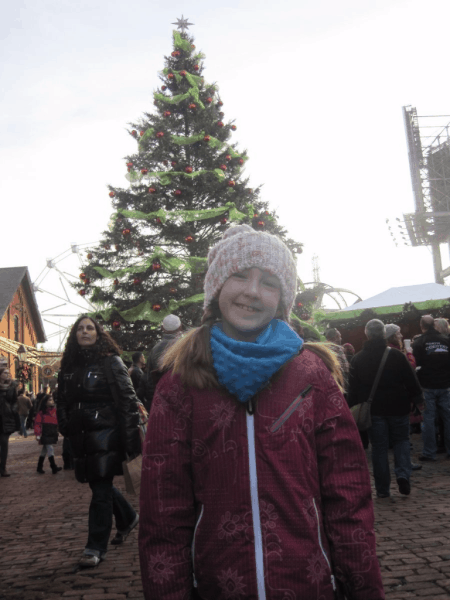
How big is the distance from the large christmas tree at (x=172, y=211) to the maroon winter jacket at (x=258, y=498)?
10.7 metres

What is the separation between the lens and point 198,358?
1962 millimetres

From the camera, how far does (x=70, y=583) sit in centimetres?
416

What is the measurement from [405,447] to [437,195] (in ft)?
118

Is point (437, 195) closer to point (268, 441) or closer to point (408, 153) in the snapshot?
point (408, 153)

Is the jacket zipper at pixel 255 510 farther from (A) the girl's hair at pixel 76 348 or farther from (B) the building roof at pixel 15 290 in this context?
(B) the building roof at pixel 15 290

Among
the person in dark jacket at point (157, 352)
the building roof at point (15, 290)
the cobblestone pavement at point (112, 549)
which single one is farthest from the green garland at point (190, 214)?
the building roof at point (15, 290)

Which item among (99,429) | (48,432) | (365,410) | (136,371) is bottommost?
(48,432)

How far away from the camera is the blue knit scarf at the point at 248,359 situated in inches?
72.4

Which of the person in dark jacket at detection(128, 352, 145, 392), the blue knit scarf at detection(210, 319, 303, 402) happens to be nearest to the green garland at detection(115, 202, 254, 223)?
the person in dark jacket at detection(128, 352, 145, 392)

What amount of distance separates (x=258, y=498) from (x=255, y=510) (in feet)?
0.11

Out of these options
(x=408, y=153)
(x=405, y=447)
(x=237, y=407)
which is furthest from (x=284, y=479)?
(x=408, y=153)

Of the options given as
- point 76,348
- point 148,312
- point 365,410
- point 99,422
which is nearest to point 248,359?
point 99,422

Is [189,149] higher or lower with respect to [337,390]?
higher

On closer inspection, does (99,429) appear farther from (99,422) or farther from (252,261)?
(252,261)
